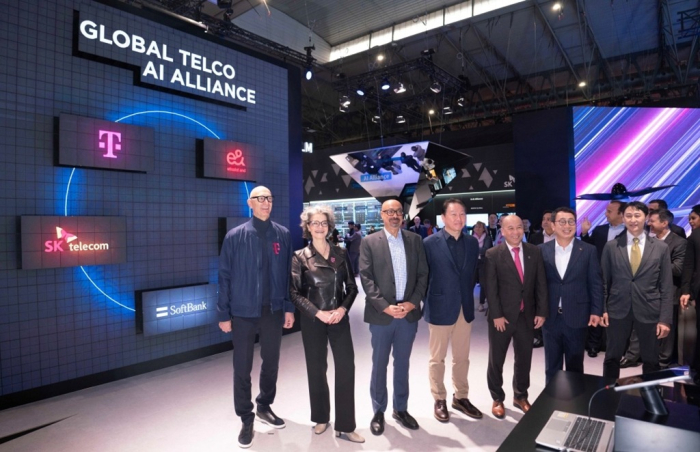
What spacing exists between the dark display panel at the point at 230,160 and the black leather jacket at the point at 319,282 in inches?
90.7

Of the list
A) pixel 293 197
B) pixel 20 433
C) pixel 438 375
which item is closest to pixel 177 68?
pixel 293 197

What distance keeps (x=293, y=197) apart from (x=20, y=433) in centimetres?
372

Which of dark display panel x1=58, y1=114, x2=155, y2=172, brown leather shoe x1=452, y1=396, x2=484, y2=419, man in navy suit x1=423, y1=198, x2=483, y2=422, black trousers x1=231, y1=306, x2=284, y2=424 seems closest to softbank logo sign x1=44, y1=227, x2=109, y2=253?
dark display panel x1=58, y1=114, x2=155, y2=172

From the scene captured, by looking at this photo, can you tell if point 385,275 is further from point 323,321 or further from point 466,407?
point 466,407

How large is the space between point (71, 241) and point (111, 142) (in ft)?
3.16

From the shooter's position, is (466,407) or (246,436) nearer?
(246,436)

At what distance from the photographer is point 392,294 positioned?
2.79m

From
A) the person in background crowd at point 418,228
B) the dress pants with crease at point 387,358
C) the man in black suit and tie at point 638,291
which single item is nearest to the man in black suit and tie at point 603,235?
the man in black suit and tie at point 638,291

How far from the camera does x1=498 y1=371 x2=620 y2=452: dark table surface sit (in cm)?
144

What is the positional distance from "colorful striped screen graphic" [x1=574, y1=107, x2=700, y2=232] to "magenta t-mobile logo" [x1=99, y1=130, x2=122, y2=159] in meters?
6.97

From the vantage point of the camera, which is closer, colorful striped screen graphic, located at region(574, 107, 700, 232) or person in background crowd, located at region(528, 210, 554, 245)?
person in background crowd, located at region(528, 210, 554, 245)

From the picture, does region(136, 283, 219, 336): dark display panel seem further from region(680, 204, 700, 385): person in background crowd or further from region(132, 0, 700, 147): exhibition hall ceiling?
region(132, 0, 700, 147): exhibition hall ceiling

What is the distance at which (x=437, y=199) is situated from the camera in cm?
1401

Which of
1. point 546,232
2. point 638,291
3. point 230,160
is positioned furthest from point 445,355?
point 230,160
